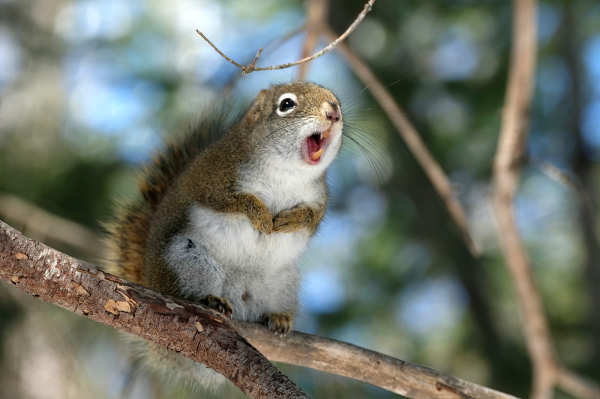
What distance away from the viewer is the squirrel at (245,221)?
2.38 meters

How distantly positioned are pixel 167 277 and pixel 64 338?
4.31 feet

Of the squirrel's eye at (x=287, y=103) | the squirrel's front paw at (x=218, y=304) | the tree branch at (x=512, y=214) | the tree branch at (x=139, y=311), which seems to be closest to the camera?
the tree branch at (x=139, y=311)

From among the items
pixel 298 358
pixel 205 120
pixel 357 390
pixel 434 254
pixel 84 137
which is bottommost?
pixel 298 358

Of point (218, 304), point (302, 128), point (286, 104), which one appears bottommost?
point (218, 304)

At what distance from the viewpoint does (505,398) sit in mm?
2217

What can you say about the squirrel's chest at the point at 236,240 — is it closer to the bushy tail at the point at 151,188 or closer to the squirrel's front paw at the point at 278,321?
the squirrel's front paw at the point at 278,321

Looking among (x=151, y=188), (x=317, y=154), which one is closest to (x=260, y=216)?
(x=317, y=154)

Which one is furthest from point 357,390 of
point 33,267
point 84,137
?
point 33,267

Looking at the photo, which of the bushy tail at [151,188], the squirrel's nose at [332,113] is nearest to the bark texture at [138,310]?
the bushy tail at [151,188]

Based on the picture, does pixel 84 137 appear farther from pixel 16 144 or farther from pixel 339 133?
pixel 339 133

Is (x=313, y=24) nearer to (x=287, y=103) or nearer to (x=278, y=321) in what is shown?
(x=287, y=103)

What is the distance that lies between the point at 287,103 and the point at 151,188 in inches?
32.7

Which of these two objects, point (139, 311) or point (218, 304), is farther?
point (218, 304)

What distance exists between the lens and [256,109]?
9.35 feet
